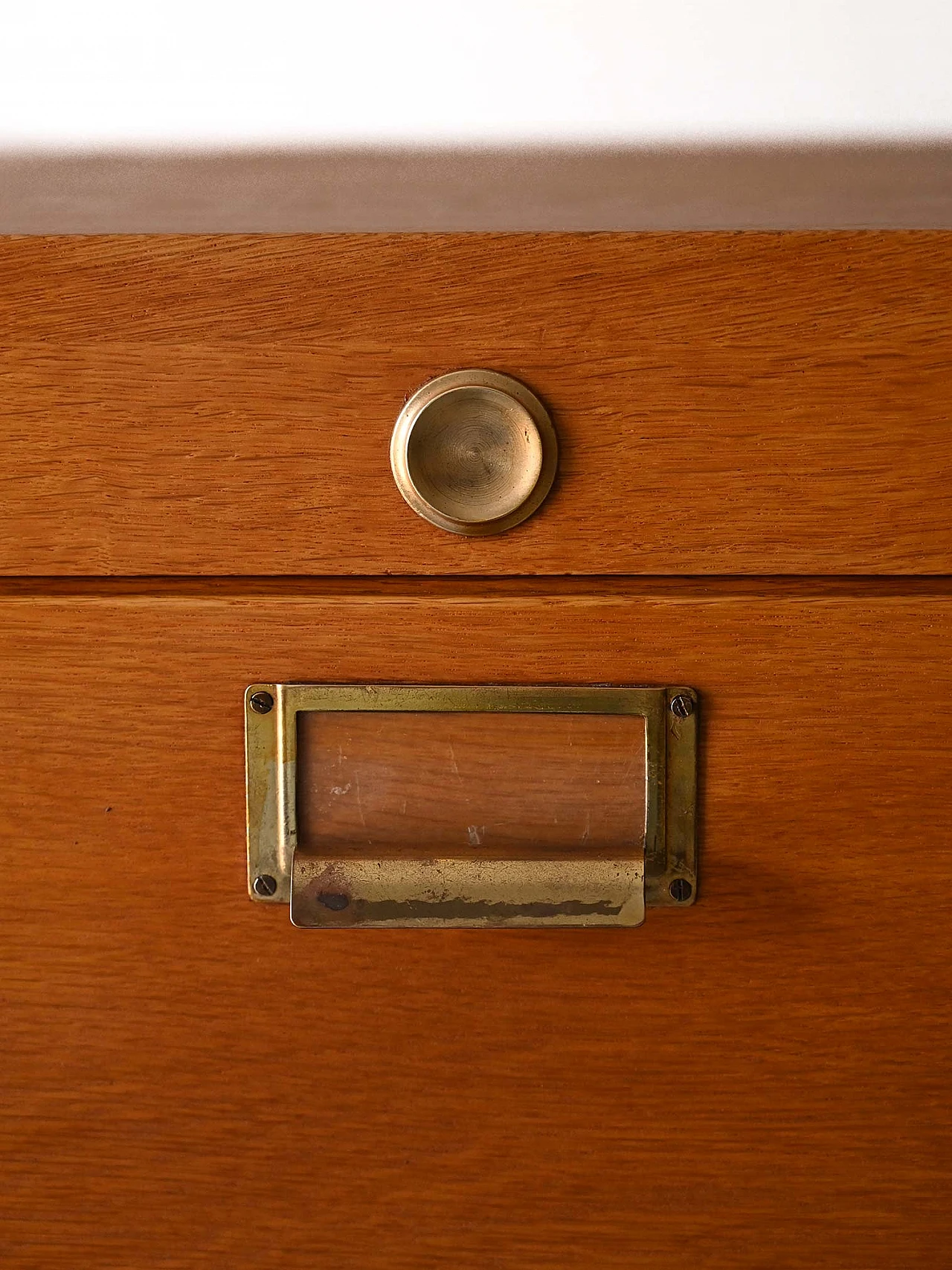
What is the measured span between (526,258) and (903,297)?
0.39 feet

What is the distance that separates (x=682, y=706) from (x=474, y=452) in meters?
0.11

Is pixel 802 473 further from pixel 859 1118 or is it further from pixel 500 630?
pixel 859 1118

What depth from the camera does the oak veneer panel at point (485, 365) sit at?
0.29m

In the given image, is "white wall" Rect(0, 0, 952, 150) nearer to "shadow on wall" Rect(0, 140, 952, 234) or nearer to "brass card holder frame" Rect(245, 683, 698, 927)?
"shadow on wall" Rect(0, 140, 952, 234)

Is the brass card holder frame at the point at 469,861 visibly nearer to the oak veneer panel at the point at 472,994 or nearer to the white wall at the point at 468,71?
the oak veneer panel at the point at 472,994

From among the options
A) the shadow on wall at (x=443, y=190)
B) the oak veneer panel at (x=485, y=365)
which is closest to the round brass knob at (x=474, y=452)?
the oak veneer panel at (x=485, y=365)

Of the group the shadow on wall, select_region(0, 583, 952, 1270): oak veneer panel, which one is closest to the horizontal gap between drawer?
select_region(0, 583, 952, 1270): oak veneer panel

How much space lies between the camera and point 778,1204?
323 mm

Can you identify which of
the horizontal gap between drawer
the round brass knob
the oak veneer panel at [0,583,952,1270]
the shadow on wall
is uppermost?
the shadow on wall

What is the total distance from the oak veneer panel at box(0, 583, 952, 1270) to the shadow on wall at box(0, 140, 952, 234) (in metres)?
0.19

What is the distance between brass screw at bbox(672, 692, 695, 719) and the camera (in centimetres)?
31

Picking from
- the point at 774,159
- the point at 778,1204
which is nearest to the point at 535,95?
the point at 774,159

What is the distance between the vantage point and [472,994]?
1.05 ft

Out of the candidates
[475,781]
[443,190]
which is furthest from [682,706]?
[443,190]
